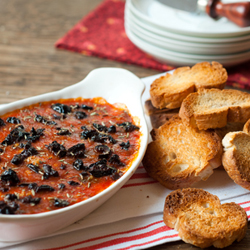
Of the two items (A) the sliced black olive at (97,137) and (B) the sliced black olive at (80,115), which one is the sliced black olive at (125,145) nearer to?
(A) the sliced black olive at (97,137)

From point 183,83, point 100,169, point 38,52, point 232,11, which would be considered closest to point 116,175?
point 100,169

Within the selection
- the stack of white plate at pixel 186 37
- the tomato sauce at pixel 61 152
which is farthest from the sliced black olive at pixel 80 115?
the stack of white plate at pixel 186 37

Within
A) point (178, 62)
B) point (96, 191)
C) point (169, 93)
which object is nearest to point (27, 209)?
point (96, 191)

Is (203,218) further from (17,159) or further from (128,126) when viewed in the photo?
(17,159)

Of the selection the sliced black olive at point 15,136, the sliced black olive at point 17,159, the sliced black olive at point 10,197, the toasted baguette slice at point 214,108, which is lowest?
the sliced black olive at point 15,136

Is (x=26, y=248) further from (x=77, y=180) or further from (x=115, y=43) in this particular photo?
(x=115, y=43)

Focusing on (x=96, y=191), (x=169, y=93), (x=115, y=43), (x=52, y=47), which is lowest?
(x=52, y=47)
